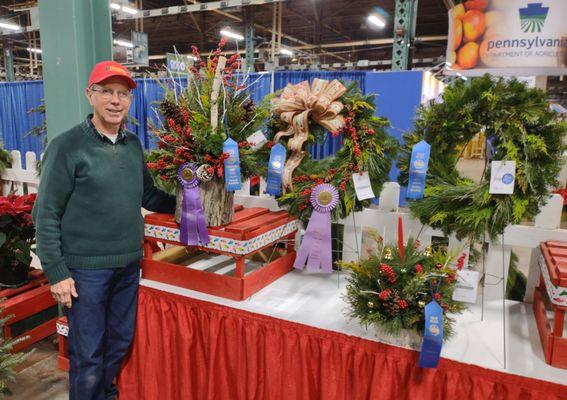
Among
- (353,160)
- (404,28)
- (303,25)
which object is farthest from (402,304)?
(303,25)

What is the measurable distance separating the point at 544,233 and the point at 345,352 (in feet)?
2.81

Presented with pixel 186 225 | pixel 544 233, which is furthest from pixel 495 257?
pixel 186 225

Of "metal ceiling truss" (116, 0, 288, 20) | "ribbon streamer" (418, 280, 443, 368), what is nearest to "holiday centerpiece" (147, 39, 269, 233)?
"ribbon streamer" (418, 280, 443, 368)

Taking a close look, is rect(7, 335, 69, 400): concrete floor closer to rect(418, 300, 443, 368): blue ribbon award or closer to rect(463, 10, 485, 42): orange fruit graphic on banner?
rect(418, 300, 443, 368): blue ribbon award

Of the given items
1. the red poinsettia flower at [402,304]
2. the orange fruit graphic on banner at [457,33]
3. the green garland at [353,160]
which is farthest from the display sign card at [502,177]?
the orange fruit graphic on banner at [457,33]

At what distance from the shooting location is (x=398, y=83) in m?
5.09

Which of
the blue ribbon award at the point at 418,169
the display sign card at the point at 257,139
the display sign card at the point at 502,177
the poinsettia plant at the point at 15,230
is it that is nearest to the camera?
the display sign card at the point at 502,177

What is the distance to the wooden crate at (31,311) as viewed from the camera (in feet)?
7.11

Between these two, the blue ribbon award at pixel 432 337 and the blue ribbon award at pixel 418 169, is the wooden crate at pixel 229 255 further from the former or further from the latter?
the blue ribbon award at pixel 432 337

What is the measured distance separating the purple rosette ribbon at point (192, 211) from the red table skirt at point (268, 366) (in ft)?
0.78

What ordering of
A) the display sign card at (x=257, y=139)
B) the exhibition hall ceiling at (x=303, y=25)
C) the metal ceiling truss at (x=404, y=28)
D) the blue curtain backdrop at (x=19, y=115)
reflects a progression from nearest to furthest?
the display sign card at (x=257, y=139) → the metal ceiling truss at (x=404, y=28) → the blue curtain backdrop at (x=19, y=115) → the exhibition hall ceiling at (x=303, y=25)

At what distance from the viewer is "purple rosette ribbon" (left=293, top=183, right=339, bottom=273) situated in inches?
63.2

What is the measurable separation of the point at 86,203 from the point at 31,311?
119 cm

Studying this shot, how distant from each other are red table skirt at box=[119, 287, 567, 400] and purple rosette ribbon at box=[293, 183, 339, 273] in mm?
348
